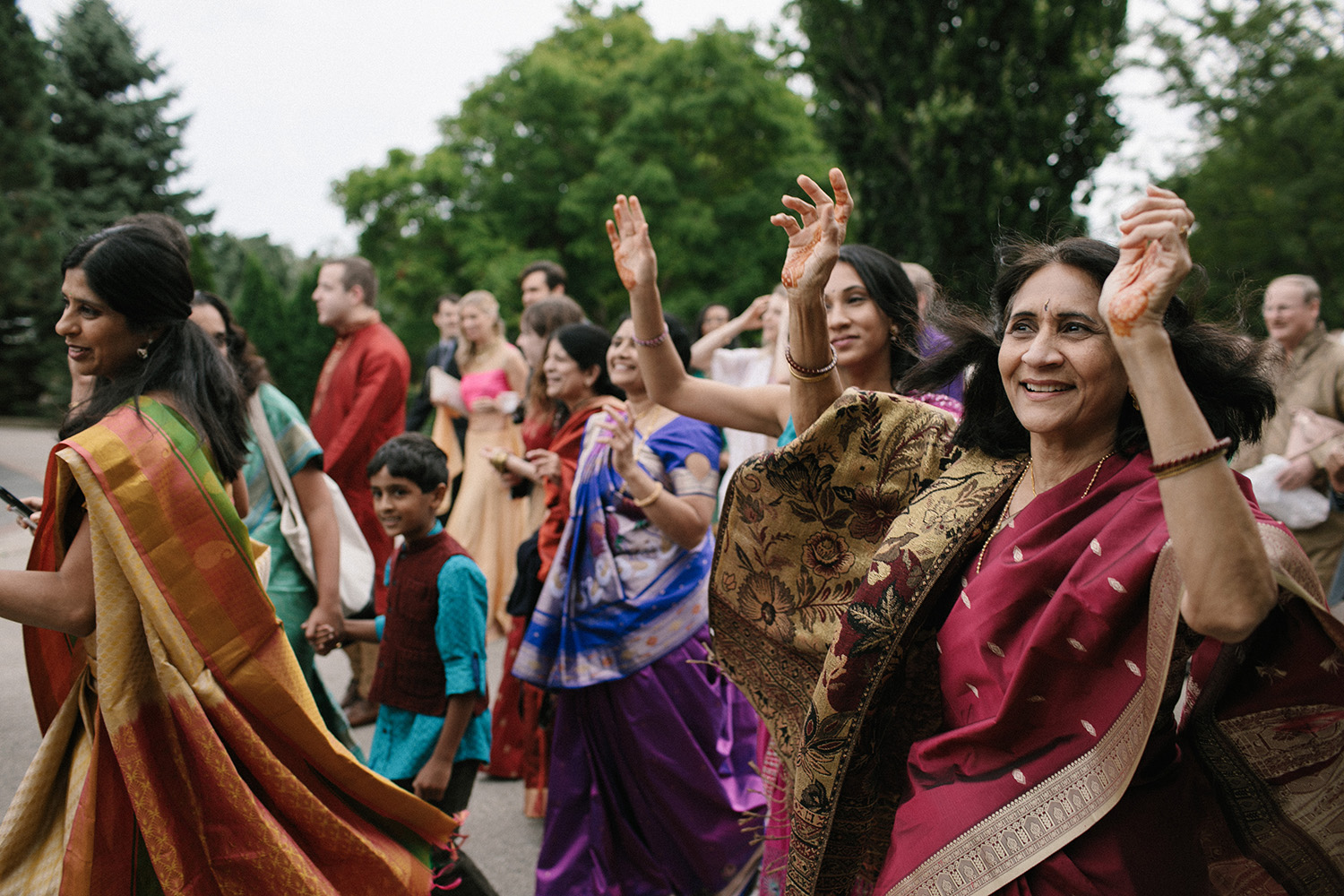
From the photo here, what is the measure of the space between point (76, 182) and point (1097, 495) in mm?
28594

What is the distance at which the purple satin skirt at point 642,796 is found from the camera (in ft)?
11.0

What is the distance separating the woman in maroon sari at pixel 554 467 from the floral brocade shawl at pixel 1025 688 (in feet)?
6.15

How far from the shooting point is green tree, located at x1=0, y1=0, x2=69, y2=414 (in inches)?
812

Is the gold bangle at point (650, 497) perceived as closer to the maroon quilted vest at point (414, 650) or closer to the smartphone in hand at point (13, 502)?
the maroon quilted vest at point (414, 650)

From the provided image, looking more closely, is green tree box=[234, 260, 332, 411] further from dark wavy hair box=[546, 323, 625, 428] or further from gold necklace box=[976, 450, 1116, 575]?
gold necklace box=[976, 450, 1116, 575]

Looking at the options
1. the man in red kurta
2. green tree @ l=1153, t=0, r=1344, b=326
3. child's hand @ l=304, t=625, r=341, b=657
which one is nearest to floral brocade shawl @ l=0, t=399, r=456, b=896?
child's hand @ l=304, t=625, r=341, b=657

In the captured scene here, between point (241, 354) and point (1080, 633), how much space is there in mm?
3033

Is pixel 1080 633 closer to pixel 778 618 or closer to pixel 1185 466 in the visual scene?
pixel 1185 466

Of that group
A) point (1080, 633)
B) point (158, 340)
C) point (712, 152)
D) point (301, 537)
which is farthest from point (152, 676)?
point (712, 152)

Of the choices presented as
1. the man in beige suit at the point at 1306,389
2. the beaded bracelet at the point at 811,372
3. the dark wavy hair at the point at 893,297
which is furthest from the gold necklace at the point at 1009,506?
the man in beige suit at the point at 1306,389

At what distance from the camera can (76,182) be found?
79.9ft

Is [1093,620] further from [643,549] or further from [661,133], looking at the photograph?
[661,133]

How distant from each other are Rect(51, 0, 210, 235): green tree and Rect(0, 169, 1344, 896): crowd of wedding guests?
24.8 meters

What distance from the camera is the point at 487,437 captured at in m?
6.59
